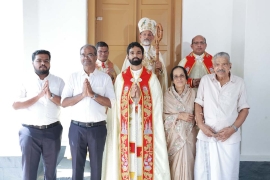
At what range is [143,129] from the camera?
3871mm

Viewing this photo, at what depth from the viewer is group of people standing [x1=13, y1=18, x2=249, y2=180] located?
355 centimetres

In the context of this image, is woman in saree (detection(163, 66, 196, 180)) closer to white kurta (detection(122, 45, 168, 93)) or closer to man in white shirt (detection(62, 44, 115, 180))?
white kurta (detection(122, 45, 168, 93))

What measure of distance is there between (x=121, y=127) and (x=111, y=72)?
0.85 metres

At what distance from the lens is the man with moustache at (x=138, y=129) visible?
386 cm

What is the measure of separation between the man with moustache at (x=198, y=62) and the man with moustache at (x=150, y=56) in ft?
1.19

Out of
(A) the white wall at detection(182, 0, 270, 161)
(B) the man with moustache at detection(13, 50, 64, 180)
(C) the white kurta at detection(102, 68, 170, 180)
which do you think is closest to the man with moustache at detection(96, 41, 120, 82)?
(C) the white kurta at detection(102, 68, 170, 180)

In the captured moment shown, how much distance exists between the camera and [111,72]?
14.4 feet

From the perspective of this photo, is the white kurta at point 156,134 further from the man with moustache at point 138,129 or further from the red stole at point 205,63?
the red stole at point 205,63

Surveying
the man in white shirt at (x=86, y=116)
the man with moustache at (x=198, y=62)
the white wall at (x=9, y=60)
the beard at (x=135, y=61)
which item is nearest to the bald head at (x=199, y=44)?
the man with moustache at (x=198, y=62)

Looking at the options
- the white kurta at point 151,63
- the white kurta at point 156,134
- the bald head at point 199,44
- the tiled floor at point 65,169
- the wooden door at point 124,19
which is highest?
the wooden door at point 124,19

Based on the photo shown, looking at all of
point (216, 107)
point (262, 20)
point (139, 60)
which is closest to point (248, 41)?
point (262, 20)

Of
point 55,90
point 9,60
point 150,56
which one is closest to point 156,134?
point 150,56

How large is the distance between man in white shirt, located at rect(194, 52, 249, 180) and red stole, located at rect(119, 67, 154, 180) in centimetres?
54

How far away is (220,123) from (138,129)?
0.93m
